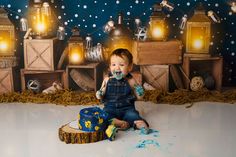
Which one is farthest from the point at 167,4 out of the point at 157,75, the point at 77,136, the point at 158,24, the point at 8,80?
the point at 77,136

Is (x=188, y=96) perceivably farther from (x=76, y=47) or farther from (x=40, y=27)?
(x=40, y=27)

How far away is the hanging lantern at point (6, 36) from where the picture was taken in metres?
3.28

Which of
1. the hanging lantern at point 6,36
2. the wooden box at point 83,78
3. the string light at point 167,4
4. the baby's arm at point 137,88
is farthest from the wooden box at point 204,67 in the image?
the hanging lantern at point 6,36

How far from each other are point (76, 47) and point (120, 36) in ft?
1.20

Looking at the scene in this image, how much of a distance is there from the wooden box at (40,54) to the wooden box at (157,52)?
0.66 metres

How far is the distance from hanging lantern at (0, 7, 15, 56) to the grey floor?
1.59 feet

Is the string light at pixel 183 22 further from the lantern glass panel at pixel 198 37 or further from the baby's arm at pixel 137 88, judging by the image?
the baby's arm at pixel 137 88

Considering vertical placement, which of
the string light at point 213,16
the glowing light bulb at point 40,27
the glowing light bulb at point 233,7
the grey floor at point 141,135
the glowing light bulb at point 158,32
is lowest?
the grey floor at point 141,135

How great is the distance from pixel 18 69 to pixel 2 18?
43 cm

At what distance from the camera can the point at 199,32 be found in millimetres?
3268

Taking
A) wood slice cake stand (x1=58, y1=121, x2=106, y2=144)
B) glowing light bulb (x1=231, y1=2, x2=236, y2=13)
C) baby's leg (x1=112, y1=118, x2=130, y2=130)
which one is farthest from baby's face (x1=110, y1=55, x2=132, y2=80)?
glowing light bulb (x1=231, y1=2, x2=236, y2=13)

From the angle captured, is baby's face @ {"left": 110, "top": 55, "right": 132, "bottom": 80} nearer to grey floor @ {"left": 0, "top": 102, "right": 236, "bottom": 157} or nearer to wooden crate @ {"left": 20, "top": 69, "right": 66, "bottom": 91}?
grey floor @ {"left": 0, "top": 102, "right": 236, "bottom": 157}

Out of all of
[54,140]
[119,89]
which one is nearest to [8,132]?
[54,140]

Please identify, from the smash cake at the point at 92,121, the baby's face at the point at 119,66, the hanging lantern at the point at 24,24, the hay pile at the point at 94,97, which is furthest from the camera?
the hanging lantern at the point at 24,24
